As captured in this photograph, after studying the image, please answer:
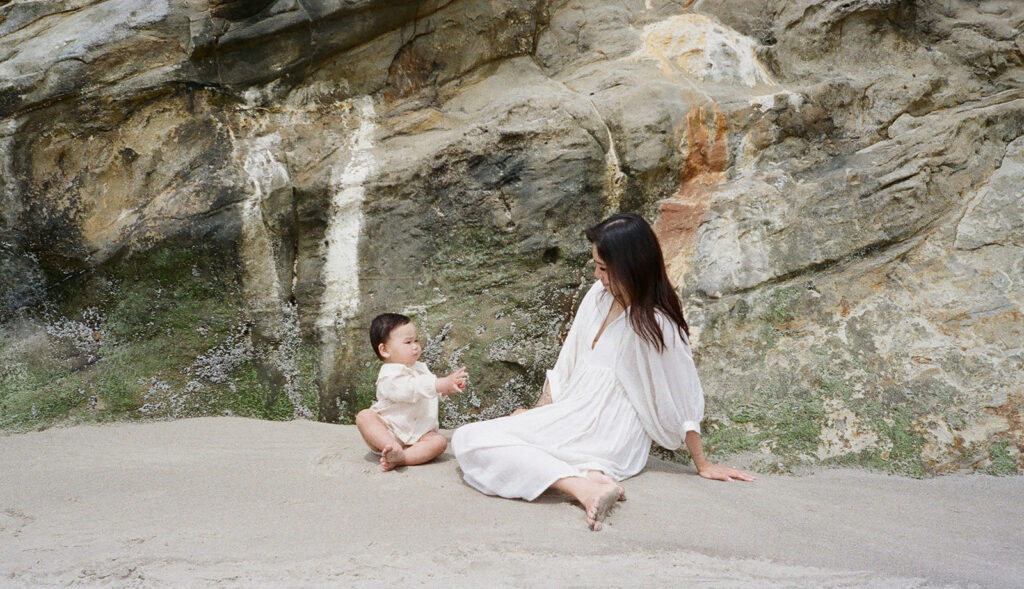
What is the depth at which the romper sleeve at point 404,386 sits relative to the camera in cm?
353

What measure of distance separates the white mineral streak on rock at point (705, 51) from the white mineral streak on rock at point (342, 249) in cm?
197

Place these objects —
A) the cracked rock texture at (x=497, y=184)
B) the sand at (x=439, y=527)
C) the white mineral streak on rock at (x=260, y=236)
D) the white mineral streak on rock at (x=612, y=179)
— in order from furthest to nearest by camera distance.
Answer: the white mineral streak on rock at (x=612, y=179), the white mineral streak on rock at (x=260, y=236), the cracked rock texture at (x=497, y=184), the sand at (x=439, y=527)

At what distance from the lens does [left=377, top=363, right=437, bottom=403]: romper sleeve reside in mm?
3525

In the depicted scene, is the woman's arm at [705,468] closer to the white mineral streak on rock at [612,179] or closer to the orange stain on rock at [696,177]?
the orange stain on rock at [696,177]

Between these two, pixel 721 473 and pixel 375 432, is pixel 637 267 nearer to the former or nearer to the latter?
pixel 721 473

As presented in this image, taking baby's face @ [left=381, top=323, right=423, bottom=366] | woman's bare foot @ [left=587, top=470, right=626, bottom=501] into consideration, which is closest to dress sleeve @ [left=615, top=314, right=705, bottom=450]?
woman's bare foot @ [left=587, top=470, right=626, bottom=501]

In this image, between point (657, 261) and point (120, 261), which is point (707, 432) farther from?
point (120, 261)

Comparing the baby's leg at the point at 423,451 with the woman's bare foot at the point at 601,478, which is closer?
the woman's bare foot at the point at 601,478

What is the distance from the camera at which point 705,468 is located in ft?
11.1

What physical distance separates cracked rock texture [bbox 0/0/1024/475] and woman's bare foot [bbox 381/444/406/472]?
3.29 feet

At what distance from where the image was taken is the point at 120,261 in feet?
13.8

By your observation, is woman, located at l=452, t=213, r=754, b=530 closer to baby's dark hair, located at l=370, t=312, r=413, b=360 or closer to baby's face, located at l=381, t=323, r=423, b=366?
baby's face, located at l=381, t=323, r=423, b=366

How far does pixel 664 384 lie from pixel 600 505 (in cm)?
81

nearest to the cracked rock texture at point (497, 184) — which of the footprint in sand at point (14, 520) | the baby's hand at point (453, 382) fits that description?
the baby's hand at point (453, 382)
